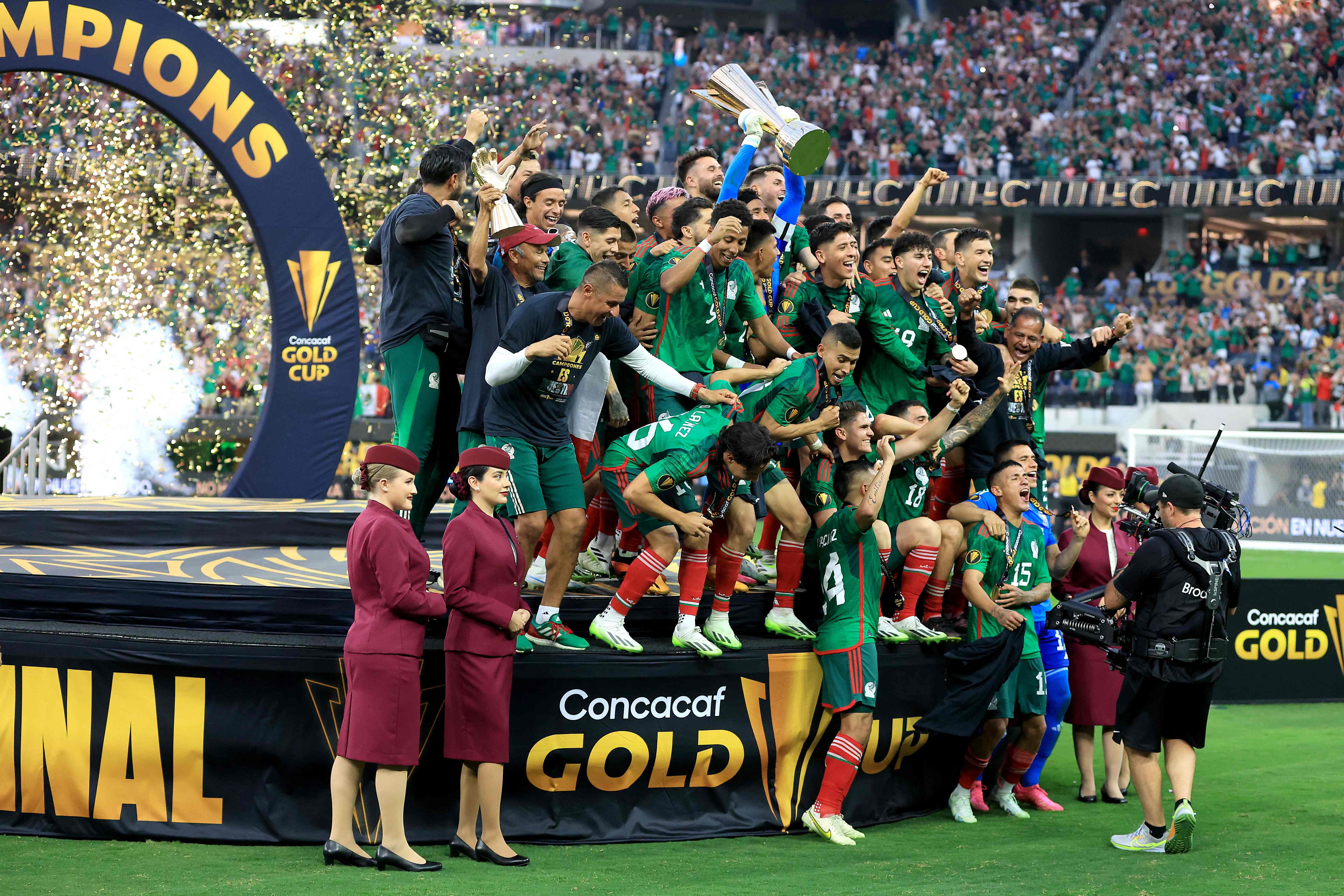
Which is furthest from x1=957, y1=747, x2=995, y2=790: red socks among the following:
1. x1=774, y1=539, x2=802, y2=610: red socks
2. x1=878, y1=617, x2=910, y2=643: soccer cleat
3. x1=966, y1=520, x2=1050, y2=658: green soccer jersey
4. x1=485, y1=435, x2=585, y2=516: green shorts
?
x1=485, y1=435, x2=585, y2=516: green shorts

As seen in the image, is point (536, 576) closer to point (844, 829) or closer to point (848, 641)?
point (848, 641)

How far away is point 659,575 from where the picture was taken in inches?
247

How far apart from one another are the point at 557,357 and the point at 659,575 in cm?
113

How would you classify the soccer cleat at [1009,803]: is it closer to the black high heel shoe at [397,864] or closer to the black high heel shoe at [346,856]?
the black high heel shoe at [397,864]

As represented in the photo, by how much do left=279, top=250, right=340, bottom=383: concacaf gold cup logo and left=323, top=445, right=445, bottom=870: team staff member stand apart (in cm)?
551

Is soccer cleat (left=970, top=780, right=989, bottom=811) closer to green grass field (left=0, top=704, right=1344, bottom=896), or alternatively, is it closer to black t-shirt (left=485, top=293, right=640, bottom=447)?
green grass field (left=0, top=704, right=1344, bottom=896)

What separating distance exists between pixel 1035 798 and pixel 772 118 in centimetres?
374

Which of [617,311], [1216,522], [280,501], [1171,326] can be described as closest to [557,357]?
[617,311]

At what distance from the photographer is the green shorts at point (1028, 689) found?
6.92 metres

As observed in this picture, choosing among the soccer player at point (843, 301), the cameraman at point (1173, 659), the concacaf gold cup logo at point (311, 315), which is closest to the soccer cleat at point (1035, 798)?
the cameraman at point (1173, 659)

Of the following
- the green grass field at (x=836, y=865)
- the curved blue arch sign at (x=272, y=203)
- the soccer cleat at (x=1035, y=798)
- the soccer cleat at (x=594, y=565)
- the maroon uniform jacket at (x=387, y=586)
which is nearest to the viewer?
the green grass field at (x=836, y=865)

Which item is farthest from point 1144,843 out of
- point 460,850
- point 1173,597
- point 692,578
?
point 460,850

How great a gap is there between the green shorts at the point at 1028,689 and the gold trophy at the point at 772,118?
8.49 ft

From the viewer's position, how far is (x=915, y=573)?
280 inches
